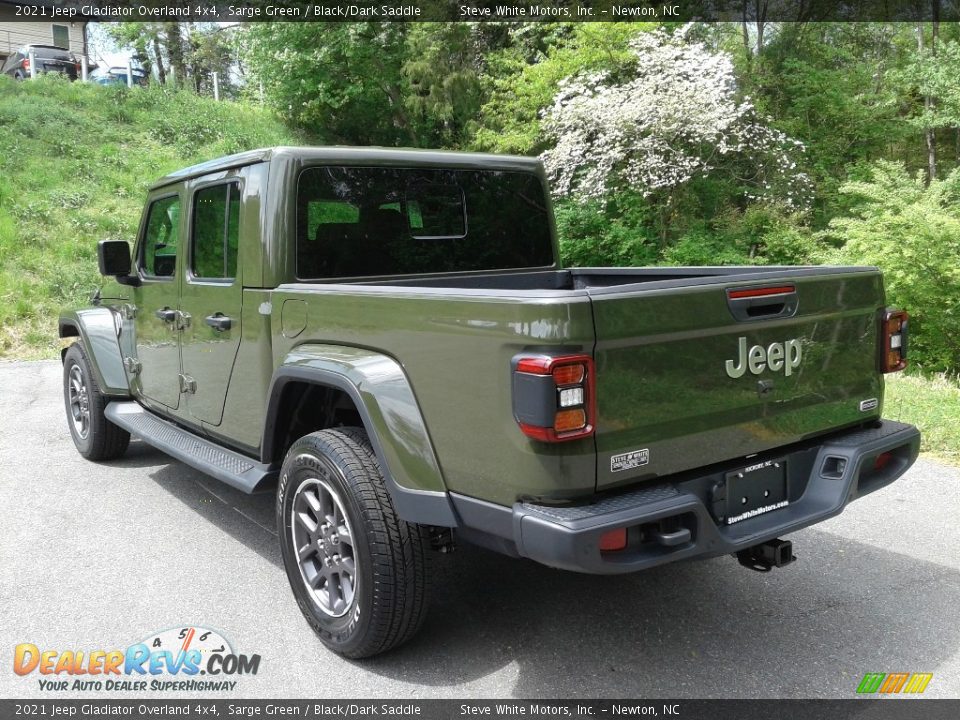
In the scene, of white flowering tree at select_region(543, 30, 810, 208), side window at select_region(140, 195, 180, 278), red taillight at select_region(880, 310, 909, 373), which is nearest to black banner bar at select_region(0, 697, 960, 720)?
red taillight at select_region(880, 310, 909, 373)

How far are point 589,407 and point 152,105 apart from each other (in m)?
25.9

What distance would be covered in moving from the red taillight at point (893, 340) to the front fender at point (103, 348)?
4.42m

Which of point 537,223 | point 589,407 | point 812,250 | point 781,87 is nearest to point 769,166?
point 812,250

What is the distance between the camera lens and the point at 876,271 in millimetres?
3160

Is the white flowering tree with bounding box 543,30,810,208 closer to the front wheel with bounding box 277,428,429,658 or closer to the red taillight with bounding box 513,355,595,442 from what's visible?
the front wheel with bounding box 277,428,429,658

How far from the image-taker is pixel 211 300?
12.9 feet

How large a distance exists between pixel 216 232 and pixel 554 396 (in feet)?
7.97

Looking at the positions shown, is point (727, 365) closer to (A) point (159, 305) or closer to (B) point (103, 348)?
(A) point (159, 305)

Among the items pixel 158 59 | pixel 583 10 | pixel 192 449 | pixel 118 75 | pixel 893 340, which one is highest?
pixel 158 59

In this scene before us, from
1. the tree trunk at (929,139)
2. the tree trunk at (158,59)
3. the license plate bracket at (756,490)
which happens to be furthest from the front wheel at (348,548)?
the tree trunk at (158,59)

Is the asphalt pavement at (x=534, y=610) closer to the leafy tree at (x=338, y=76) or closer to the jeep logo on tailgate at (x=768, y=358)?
the jeep logo on tailgate at (x=768, y=358)

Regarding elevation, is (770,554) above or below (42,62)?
below

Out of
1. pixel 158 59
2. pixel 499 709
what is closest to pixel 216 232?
pixel 499 709

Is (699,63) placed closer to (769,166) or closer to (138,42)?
(769,166)
